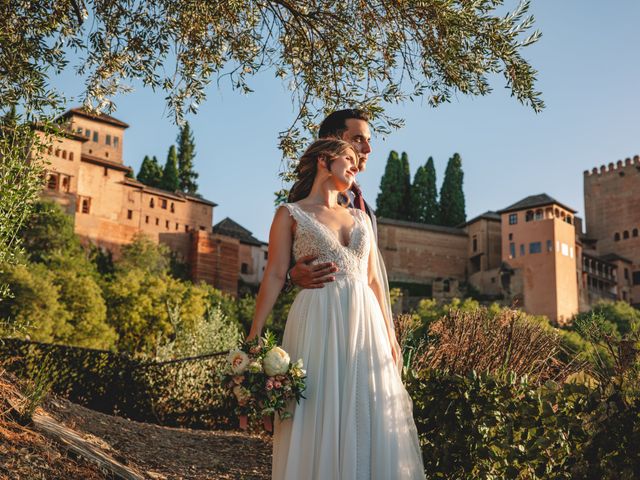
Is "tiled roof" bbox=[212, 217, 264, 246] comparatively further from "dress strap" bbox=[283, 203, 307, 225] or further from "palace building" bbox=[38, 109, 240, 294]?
"dress strap" bbox=[283, 203, 307, 225]

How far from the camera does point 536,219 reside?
2149 inches

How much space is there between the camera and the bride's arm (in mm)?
3254

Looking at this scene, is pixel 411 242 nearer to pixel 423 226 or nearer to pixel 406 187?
pixel 423 226

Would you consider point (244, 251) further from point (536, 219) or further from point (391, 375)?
point (391, 375)

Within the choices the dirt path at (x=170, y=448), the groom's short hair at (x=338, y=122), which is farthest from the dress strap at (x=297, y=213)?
the dirt path at (x=170, y=448)

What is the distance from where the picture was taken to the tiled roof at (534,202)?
55000 mm

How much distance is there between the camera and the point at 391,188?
59188 mm

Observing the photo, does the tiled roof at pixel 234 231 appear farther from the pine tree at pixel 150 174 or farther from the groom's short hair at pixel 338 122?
the groom's short hair at pixel 338 122

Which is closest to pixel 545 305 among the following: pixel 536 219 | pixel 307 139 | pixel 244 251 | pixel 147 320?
pixel 536 219

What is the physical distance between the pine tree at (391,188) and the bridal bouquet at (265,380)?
5606cm

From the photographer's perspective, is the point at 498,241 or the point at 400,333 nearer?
the point at 400,333

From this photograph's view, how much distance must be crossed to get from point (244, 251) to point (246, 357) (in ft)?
181

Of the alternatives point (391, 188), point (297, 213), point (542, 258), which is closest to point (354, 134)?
point (297, 213)

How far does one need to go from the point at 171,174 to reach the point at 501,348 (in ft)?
190
